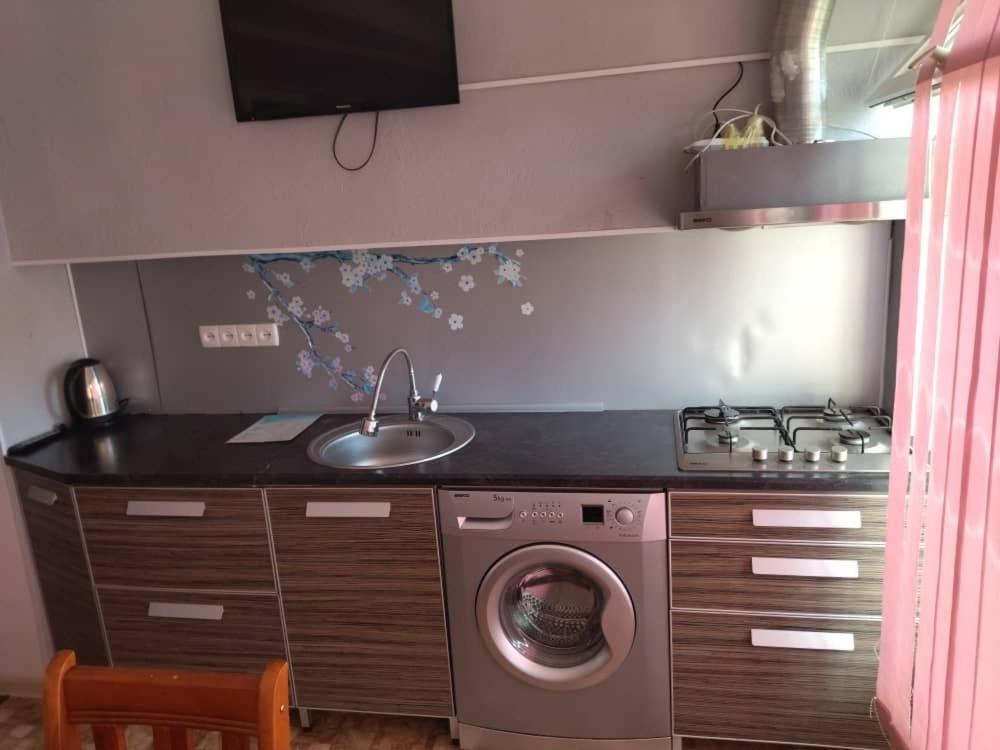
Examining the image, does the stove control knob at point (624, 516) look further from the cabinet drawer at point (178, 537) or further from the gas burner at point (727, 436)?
the cabinet drawer at point (178, 537)

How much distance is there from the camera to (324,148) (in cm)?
200

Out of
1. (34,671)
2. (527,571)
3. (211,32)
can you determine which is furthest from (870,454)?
(34,671)

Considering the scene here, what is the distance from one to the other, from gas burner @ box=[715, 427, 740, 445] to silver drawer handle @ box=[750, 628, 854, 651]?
478 millimetres

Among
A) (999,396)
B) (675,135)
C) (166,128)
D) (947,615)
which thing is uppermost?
(166,128)

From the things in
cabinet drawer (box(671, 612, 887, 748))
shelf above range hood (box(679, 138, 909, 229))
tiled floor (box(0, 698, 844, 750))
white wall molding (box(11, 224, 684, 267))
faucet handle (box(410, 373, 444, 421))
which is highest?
shelf above range hood (box(679, 138, 909, 229))

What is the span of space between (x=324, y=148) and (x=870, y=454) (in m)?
1.69

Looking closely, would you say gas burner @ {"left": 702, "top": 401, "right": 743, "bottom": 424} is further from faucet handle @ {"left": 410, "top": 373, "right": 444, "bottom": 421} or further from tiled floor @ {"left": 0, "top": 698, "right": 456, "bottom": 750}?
tiled floor @ {"left": 0, "top": 698, "right": 456, "bottom": 750}

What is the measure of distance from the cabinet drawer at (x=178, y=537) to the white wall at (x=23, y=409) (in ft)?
1.27

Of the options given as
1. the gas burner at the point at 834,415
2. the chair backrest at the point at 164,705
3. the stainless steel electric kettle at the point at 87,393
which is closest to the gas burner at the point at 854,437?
the gas burner at the point at 834,415

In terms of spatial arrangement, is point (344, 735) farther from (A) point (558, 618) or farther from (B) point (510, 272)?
(B) point (510, 272)

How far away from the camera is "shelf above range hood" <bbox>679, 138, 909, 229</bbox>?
1611 mm

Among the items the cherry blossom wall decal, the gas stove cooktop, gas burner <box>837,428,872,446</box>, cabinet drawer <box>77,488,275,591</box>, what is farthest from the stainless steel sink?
gas burner <box>837,428,872,446</box>

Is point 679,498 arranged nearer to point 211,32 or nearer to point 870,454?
point 870,454

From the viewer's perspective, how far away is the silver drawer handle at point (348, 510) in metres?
1.87
